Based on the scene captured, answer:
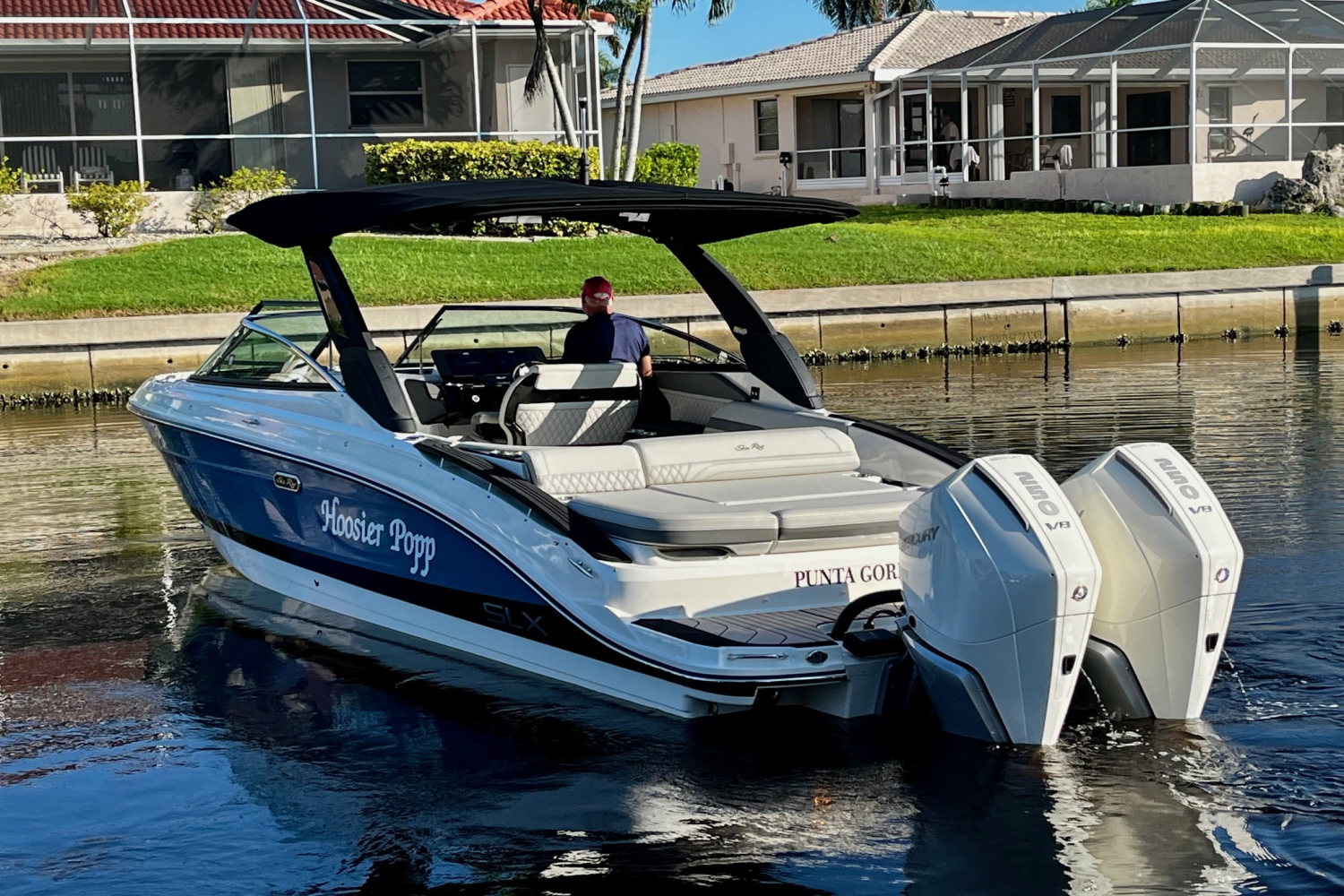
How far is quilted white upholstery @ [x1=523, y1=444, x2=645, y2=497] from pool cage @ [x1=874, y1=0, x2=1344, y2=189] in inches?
846

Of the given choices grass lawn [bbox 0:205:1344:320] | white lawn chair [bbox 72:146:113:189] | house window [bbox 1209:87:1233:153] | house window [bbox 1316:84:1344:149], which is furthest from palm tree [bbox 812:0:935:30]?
white lawn chair [bbox 72:146:113:189]

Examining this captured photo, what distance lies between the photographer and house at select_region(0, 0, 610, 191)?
83.1 ft

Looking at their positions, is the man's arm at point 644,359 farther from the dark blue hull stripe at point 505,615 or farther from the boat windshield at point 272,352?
the dark blue hull stripe at point 505,615

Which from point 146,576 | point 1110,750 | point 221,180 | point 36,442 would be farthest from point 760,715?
point 221,180

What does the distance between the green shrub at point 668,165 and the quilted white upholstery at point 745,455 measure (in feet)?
71.8

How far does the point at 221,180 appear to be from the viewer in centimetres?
2366

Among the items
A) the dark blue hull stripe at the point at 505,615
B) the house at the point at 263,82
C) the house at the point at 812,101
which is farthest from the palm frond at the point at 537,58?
the dark blue hull stripe at the point at 505,615

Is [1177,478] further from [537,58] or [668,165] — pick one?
[668,165]

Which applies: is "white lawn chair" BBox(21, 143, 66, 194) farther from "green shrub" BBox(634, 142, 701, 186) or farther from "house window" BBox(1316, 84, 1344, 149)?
"house window" BBox(1316, 84, 1344, 149)

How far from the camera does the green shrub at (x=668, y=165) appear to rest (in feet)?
94.9

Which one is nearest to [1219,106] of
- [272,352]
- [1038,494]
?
[272,352]

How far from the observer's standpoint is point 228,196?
74.9 ft

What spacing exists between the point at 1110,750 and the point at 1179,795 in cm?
37

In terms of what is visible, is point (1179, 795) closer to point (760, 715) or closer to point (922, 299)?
point (760, 715)
